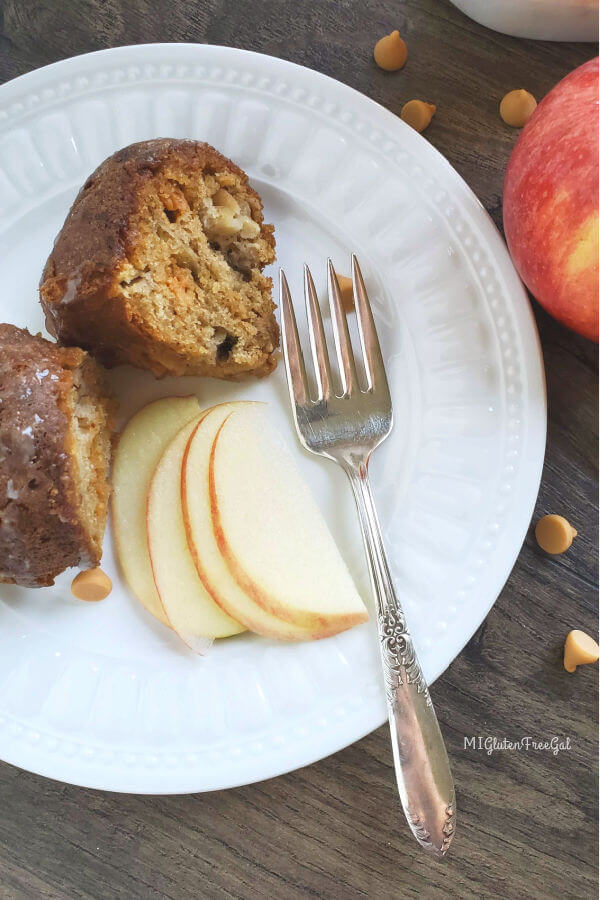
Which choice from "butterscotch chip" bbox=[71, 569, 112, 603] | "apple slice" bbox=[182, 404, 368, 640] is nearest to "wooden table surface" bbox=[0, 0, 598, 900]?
"apple slice" bbox=[182, 404, 368, 640]

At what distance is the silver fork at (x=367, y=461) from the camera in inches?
68.6

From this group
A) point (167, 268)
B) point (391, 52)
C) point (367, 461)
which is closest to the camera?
point (167, 268)

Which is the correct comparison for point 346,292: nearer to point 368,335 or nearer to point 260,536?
point 368,335

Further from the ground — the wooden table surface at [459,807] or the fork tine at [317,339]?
the fork tine at [317,339]

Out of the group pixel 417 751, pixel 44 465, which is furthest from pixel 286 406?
pixel 417 751

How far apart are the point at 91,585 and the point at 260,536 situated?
0.45 metres

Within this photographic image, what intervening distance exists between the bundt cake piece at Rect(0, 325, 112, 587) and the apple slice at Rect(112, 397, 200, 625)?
0.12 meters

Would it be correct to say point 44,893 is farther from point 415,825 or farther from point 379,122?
point 379,122

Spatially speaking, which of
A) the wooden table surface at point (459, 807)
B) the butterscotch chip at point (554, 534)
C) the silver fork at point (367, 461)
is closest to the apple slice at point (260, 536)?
the silver fork at point (367, 461)

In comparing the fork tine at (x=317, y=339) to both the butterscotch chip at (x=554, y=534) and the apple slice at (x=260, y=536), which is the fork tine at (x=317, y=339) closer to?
the apple slice at (x=260, y=536)

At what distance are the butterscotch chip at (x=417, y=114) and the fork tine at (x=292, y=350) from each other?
0.57 meters

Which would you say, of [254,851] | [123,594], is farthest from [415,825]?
[123,594]

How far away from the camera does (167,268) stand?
180cm

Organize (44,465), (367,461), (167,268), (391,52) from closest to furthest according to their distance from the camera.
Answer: (44,465)
(167,268)
(367,461)
(391,52)
